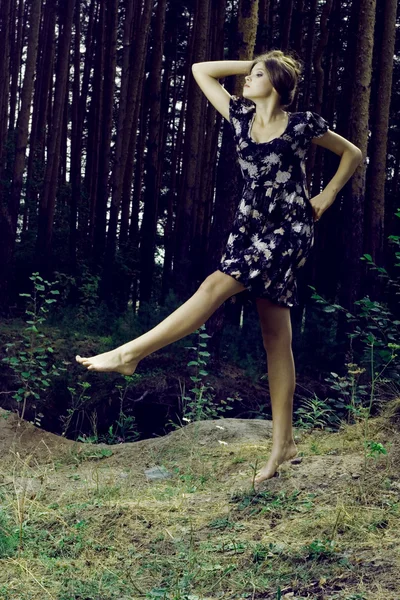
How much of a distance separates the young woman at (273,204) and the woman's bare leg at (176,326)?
0.03 ft

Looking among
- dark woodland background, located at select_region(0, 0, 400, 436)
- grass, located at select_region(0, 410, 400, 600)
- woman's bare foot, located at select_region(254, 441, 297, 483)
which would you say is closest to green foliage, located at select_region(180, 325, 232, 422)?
grass, located at select_region(0, 410, 400, 600)

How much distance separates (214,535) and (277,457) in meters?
0.77

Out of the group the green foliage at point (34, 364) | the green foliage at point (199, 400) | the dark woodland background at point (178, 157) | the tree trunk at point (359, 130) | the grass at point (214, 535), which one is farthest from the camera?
the dark woodland background at point (178, 157)

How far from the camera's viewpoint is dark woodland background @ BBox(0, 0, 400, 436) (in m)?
13.1

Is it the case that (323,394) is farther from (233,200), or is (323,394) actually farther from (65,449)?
(65,449)

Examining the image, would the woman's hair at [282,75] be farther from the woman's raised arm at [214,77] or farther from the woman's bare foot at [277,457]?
the woman's bare foot at [277,457]

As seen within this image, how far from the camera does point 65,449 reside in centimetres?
712

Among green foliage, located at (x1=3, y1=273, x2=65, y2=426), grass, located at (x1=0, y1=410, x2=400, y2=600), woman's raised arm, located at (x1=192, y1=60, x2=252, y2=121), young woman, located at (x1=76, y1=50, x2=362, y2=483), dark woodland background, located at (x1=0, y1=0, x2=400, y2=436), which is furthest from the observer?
dark woodland background, located at (x1=0, y1=0, x2=400, y2=436)

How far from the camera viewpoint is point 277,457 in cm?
486

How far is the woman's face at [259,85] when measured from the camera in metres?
4.57

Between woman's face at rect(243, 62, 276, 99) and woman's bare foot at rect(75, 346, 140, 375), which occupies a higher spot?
woman's face at rect(243, 62, 276, 99)

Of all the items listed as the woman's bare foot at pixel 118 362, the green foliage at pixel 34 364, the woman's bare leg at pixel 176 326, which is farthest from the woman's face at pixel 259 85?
the green foliage at pixel 34 364

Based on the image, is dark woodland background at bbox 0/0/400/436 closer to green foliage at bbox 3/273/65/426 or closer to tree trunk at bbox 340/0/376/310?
tree trunk at bbox 340/0/376/310

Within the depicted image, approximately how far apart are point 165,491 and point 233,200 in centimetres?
641
